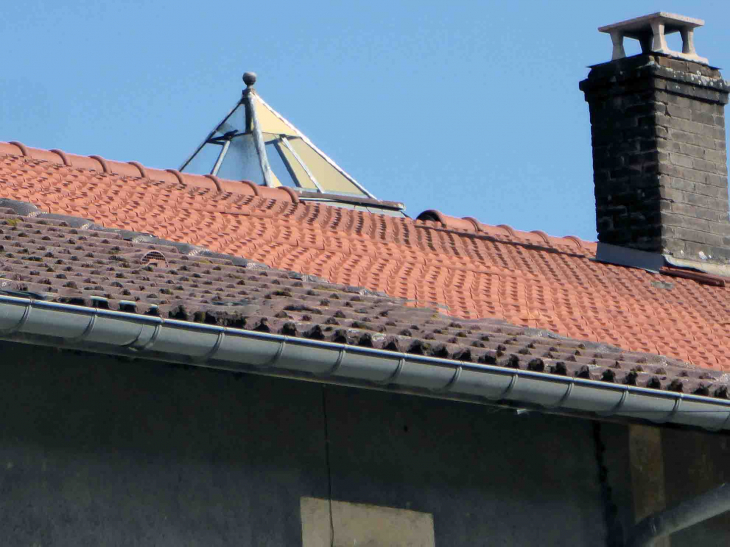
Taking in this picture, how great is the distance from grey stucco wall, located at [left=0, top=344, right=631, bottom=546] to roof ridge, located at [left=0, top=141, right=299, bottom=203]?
15.3 ft

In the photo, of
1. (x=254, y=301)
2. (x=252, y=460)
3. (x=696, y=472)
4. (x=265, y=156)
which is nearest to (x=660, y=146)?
(x=265, y=156)

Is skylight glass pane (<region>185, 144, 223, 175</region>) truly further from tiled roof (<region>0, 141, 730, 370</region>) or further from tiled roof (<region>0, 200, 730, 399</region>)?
tiled roof (<region>0, 200, 730, 399</region>)

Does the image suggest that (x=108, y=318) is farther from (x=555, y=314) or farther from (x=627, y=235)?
(x=627, y=235)

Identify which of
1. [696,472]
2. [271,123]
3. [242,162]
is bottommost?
[696,472]

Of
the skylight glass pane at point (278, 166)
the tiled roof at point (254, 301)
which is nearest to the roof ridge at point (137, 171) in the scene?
the skylight glass pane at point (278, 166)

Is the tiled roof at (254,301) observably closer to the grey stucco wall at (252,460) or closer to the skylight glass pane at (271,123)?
the grey stucco wall at (252,460)

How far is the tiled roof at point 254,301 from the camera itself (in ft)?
20.2

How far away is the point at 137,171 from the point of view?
11602mm

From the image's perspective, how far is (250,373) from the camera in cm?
676

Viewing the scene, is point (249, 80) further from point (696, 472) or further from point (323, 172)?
point (696, 472)

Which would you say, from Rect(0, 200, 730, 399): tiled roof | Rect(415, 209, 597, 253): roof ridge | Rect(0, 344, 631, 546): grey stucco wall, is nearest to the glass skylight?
Rect(415, 209, 597, 253): roof ridge

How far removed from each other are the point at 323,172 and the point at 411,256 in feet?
15.2

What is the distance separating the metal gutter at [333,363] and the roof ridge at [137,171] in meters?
5.04

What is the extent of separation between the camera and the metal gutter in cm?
575
